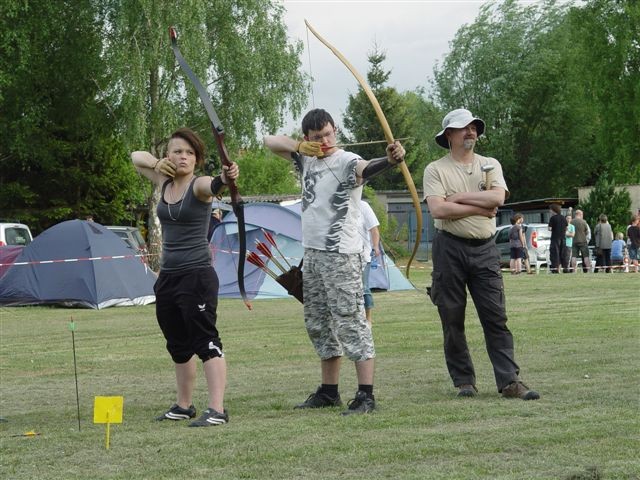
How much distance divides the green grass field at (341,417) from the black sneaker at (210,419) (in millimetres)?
71

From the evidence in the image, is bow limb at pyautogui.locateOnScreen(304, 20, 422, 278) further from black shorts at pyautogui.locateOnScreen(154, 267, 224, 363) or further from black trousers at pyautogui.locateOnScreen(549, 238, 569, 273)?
black trousers at pyautogui.locateOnScreen(549, 238, 569, 273)

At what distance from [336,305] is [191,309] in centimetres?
91

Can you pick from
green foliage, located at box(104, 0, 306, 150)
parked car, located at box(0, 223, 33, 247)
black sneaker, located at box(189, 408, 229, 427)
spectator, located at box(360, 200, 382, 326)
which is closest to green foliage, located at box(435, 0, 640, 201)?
green foliage, located at box(104, 0, 306, 150)

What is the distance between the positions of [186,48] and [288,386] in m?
27.2

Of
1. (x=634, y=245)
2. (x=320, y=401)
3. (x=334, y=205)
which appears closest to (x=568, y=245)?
(x=634, y=245)

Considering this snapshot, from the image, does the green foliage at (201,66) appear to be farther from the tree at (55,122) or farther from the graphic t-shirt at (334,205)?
the graphic t-shirt at (334,205)

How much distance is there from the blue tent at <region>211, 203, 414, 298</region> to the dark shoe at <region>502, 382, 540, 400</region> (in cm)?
1531

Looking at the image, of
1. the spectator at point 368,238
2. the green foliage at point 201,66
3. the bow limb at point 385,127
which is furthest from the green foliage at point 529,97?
the bow limb at point 385,127

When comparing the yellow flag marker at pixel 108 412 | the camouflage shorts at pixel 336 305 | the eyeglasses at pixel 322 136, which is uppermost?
the eyeglasses at pixel 322 136

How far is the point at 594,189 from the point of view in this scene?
152 ft

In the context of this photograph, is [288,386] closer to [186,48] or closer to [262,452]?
[262,452]

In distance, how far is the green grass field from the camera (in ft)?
17.6

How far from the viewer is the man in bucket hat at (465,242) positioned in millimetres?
7801

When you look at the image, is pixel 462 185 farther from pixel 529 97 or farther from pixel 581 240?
pixel 529 97
